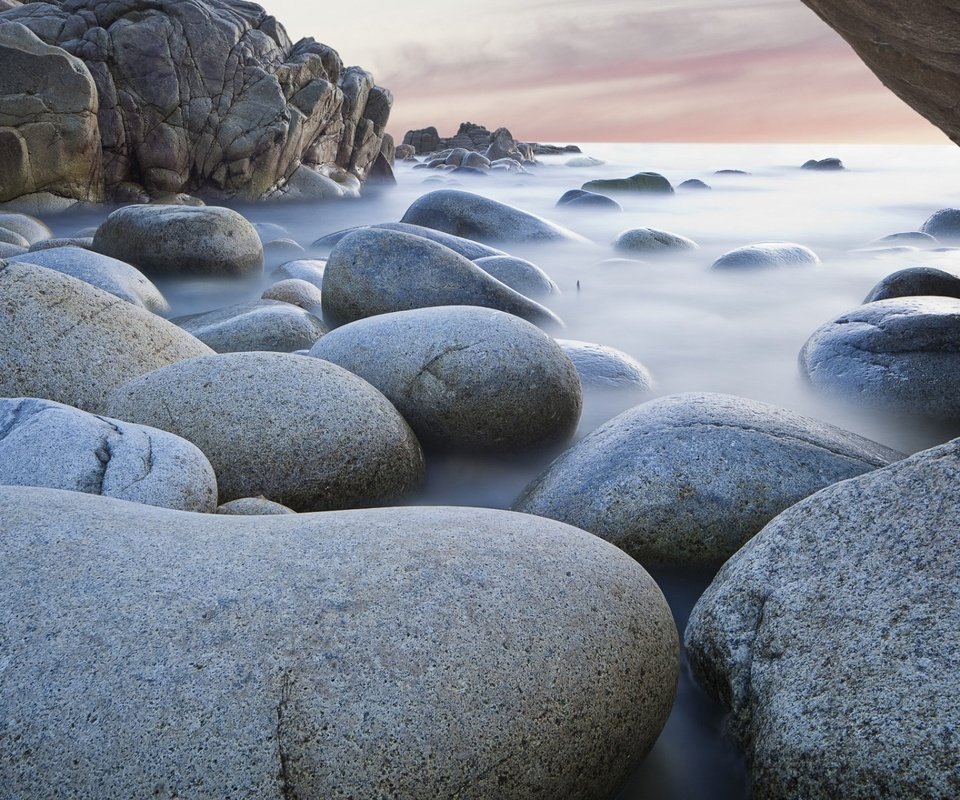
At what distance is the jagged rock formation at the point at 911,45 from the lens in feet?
9.16

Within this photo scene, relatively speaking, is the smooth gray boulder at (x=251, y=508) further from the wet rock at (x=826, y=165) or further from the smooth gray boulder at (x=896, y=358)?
the wet rock at (x=826, y=165)

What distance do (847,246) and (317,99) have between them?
37.2ft

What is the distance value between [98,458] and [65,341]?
1.37 metres

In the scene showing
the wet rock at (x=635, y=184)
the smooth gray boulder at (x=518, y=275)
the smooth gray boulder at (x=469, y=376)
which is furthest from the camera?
the wet rock at (x=635, y=184)

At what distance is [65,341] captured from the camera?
3678mm

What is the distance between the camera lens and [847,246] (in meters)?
12.6

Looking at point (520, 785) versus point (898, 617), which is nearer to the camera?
point (520, 785)

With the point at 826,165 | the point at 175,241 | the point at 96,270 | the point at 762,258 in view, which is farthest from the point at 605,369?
the point at 826,165

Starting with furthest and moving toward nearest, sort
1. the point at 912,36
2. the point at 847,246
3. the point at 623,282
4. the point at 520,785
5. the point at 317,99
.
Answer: the point at 317,99 < the point at 847,246 < the point at 623,282 < the point at 912,36 < the point at 520,785

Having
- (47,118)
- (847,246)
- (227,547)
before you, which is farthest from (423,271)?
(47,118)

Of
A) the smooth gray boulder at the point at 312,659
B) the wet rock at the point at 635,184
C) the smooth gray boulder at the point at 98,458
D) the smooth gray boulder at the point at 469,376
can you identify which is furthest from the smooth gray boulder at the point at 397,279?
the wet rock at the point at 635,184

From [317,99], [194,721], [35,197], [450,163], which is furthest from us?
[450,163]

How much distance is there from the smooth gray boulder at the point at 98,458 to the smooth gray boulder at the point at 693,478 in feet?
4.02

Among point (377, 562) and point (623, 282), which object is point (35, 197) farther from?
point (377, 562)
